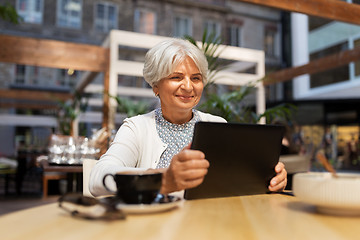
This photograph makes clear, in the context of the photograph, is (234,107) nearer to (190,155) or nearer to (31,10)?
(190,155)

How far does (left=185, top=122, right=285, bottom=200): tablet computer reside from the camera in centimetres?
95

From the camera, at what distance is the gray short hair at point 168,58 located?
54.9 inches

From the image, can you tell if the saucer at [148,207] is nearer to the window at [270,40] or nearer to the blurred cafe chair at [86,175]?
the blurred cafe chair at [86,175]

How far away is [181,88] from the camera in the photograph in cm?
147

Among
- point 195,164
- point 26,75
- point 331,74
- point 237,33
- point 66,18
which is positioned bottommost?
point 195,164

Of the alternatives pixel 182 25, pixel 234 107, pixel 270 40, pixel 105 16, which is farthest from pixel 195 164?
pixel 270 40

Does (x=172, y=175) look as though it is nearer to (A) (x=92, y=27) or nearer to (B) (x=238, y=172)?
(B) (x=238, y=172)

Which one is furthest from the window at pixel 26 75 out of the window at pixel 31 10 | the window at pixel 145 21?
the window at pixel 145 21

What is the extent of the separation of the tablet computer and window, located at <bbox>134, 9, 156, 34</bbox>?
40.9 ft

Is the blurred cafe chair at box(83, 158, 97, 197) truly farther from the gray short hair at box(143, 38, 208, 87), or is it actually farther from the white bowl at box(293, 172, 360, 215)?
the white bowl at box(293, 172, 360, 215)

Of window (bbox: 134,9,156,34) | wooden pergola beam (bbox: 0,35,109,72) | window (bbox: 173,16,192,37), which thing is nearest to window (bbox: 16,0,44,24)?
window (bbox: 134,9,156,34)

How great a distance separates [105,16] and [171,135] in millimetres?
12113

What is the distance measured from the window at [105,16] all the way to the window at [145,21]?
0.85 m

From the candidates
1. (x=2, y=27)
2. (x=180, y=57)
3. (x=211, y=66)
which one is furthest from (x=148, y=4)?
(x=180, y=57)
